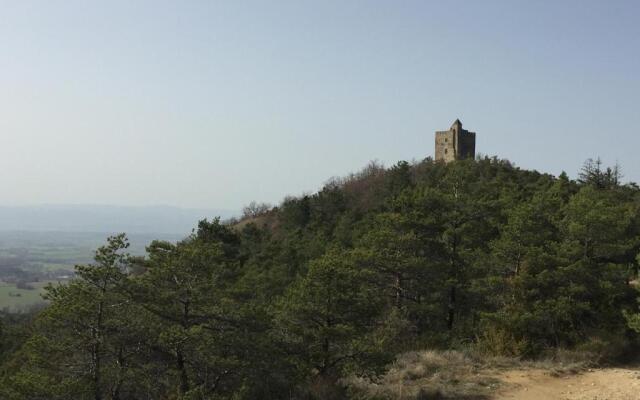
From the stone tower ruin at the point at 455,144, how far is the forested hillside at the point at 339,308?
37517 mm

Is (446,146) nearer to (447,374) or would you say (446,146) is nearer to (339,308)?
(447,374)

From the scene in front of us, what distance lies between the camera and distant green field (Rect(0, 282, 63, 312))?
84.1 m

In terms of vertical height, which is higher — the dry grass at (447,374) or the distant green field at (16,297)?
the dry grass at (447,374)

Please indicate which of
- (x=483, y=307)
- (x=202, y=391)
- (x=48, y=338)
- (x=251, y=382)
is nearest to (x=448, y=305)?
(x=483, y=307)

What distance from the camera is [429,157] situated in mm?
62875

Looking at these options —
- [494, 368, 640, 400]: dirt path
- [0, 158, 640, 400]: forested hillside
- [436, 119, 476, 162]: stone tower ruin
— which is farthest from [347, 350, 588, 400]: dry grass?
[436, 119, 476, 162]: stone tower ruin

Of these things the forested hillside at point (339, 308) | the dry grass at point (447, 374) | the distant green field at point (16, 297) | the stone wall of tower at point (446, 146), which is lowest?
the distant green field at point (16, 297)

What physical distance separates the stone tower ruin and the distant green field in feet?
214

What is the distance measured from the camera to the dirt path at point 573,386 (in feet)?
37.4

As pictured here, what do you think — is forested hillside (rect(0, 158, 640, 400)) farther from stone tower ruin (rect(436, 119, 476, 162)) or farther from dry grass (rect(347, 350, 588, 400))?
stone tower ruin (rect(436, 119, 476, 162))

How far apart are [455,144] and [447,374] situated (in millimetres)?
51120

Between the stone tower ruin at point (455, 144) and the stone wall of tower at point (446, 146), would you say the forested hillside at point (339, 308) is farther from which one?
the stone wall of tower at point (446, 146)

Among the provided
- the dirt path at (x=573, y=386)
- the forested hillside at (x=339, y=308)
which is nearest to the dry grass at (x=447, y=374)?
the dirt path at (x=573, y=386)

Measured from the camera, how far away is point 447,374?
41.3ft
